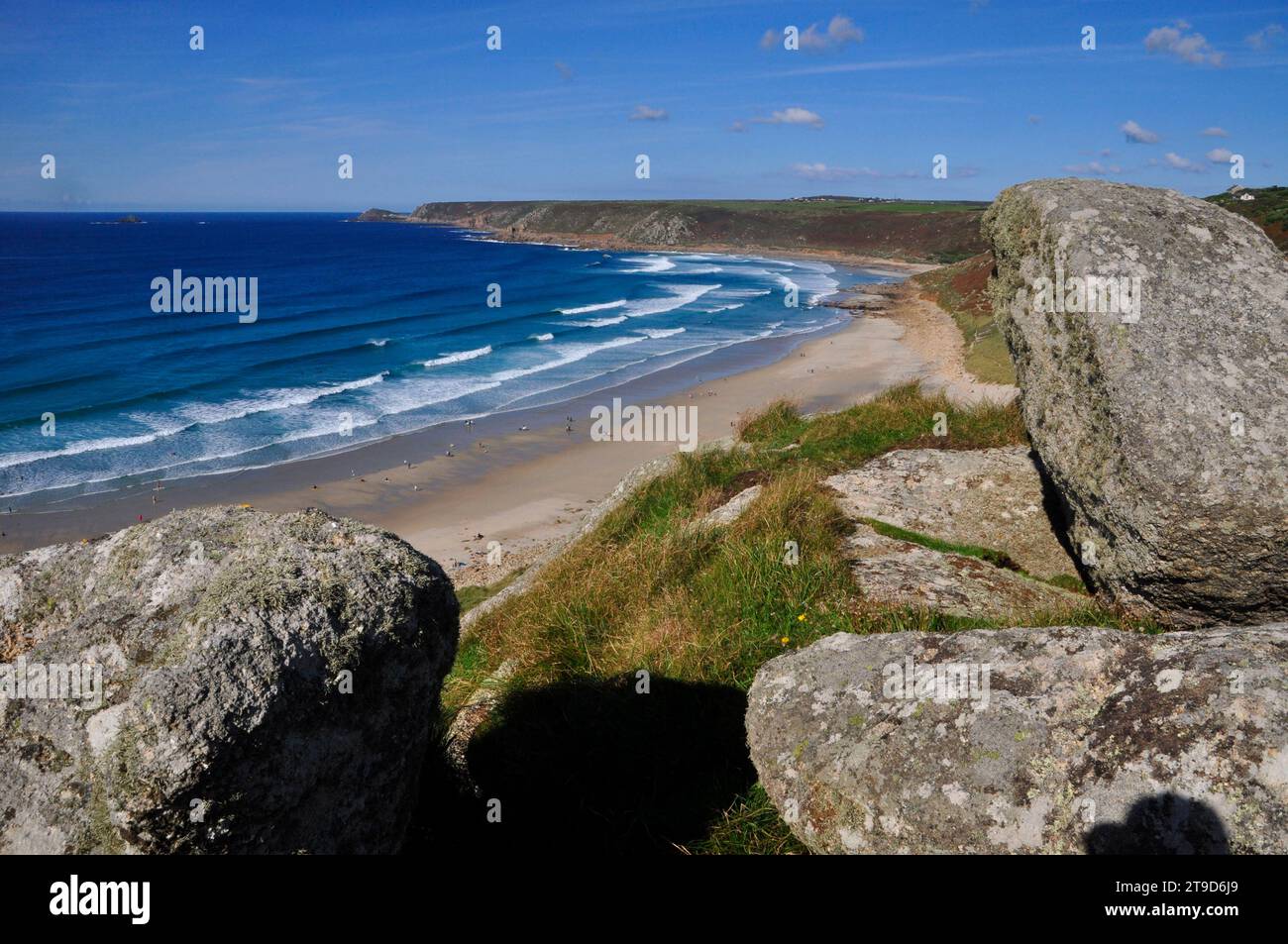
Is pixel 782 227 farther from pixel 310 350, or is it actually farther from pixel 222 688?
pixel 222 688

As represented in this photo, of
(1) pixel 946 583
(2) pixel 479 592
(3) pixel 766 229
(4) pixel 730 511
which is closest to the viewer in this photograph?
(1) pixel 946 583

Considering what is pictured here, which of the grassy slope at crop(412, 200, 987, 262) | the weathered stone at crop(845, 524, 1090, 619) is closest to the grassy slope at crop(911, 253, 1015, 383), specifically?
the weathered stone at crop(845, 524, 1090, 619)

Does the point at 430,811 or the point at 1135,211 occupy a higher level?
the point at 1135,211

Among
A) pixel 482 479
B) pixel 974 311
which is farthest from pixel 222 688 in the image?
pixel 974 311

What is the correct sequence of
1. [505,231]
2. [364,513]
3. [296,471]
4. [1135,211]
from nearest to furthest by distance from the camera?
[1135,211], [364,513], [296,471], [505,231]

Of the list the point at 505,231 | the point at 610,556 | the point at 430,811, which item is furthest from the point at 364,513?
the point at 505,231

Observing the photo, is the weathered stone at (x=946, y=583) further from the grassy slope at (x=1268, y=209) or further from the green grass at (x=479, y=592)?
the grassy slope at (x=1268, y=209)
